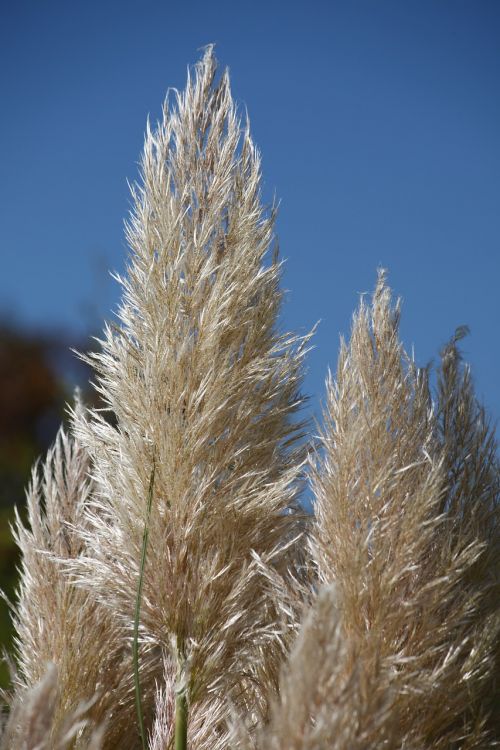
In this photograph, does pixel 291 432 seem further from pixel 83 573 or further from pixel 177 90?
pixel 177 90

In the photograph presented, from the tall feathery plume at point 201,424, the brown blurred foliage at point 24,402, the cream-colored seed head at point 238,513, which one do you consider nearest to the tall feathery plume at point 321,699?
the cream-colored seed head at point 238,513

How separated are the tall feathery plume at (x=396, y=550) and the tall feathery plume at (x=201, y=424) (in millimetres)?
137

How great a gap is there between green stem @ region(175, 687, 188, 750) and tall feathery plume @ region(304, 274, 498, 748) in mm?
324

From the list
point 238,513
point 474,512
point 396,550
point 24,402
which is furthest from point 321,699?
point 24,402

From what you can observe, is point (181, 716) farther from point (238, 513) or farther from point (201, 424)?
point (201, 424)

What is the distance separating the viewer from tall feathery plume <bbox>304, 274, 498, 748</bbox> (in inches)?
47.8

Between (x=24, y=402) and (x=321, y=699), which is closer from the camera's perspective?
(x=321, y=699)

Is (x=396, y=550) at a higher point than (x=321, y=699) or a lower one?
higher

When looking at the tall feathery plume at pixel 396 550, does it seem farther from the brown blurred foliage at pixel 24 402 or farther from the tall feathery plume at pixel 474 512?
the brown blurred foliage at pixel 24 402

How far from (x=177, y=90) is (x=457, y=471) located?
91 cm

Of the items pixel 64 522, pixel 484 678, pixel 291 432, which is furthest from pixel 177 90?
pixel 484 678

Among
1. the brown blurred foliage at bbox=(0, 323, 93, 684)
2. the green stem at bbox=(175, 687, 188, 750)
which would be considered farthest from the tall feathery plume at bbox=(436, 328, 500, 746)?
the brown blurred foliage at bbox=(0, 323, 93, 684)

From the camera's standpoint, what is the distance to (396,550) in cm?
123

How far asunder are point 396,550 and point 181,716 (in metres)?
0.47
